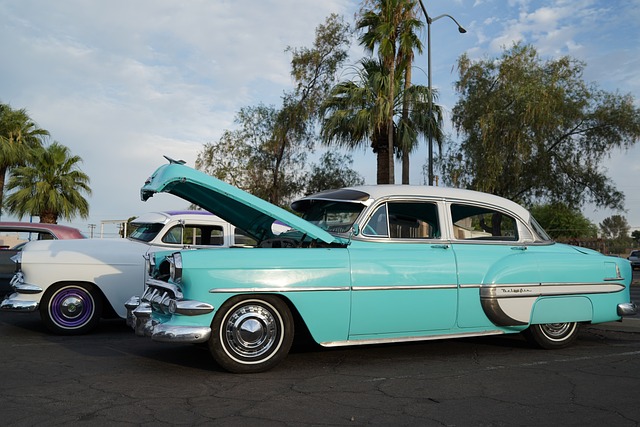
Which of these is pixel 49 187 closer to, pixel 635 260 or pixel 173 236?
pixel 173 236

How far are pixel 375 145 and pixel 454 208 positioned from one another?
48.3 ft

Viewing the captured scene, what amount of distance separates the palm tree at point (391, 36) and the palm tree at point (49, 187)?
16170 mm

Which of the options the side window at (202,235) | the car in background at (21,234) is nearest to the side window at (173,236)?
the side window at (202,235)

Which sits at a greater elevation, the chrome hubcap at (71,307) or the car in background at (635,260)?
the car in background at (635,260)

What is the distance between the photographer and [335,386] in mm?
4801

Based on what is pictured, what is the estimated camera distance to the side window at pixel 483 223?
251 inches

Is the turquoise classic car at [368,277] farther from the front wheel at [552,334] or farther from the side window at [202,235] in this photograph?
the side window at [202,235]

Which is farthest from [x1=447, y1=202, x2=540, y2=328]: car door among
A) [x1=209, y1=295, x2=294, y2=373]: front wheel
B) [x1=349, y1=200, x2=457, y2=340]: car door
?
[x1=209, y1=295, x2=294, y2=373]: front wheel

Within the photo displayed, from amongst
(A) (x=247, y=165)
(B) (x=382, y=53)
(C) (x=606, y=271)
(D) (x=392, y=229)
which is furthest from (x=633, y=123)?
(D) (x=392, y=229)

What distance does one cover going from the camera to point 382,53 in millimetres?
20547

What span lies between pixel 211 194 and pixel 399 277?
2173mm

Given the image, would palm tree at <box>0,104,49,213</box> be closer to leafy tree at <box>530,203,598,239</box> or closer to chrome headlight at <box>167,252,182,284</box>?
chrome headlight at <box>167,252,182,284</box>

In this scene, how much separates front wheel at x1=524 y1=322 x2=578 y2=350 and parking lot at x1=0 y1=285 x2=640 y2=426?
105mm

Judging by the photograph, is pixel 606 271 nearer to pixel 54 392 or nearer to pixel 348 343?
pixel 348 343
